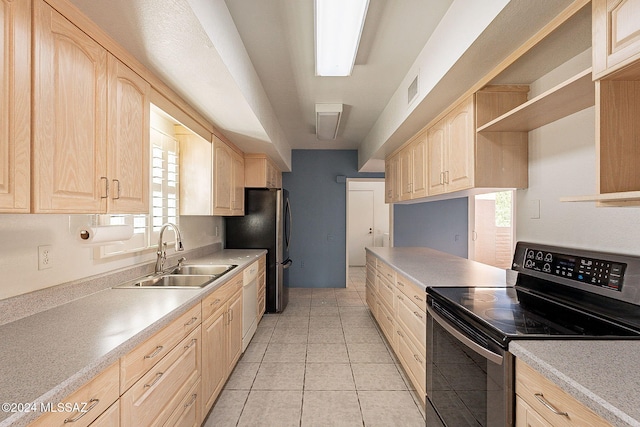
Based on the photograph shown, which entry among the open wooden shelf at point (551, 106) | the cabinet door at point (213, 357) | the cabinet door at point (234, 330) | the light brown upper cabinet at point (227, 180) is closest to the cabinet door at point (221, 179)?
the light brown upper cabinet at point (227, 180)

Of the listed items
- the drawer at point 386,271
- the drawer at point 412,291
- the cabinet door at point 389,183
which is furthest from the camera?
the cabinet door at point 389,183

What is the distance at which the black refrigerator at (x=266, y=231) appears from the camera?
167 inches

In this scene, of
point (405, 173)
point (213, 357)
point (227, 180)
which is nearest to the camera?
point (213, 357)

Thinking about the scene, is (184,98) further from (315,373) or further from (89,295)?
(315,373)

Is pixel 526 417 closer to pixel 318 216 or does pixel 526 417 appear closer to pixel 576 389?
pixel 576 389

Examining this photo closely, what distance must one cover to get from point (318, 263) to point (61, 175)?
483 cm

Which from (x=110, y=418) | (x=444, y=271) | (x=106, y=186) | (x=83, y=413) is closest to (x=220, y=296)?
(x=106, y=186)

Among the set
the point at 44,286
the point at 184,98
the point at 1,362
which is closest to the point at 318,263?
the point at 184,98

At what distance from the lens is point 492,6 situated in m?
1.37

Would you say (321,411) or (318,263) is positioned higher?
(318,263)

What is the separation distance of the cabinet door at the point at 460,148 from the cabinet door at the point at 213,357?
1963 millimetres

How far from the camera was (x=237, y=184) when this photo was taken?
391 cm

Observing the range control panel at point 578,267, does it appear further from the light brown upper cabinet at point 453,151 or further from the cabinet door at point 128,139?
the cabinet door at point 128,139

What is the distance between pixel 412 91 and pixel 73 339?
257cm
